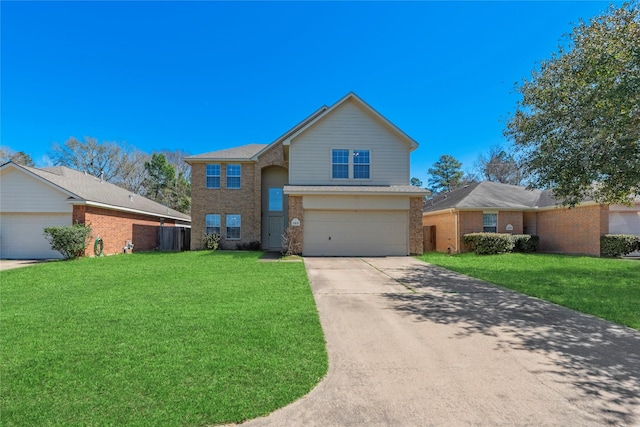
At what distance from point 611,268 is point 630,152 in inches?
232

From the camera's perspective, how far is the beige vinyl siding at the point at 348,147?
55.0 feet

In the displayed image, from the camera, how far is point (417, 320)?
18.4 feet

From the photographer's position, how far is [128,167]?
123 feet

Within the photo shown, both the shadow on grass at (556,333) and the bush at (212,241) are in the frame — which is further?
the bush at (212,241)

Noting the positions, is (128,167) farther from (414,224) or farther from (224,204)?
(414,224)

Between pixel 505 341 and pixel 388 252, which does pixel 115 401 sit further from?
pixel 388 252

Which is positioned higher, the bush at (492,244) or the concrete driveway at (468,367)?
the bush at (492,244)

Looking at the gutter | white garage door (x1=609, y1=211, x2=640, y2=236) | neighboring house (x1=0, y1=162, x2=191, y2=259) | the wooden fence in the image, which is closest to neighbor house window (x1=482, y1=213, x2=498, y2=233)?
white garage door (x1=609, y1=211, x2=640, y2=236)

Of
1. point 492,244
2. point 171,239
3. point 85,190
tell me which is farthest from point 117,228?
point 492,244

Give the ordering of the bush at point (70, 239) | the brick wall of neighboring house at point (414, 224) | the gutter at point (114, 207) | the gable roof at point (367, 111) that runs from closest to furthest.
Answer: the bush at point (70, 239) → the gutter at point (114, 207) → the brick wall of neighboring house at point (414, 224) → the gable roof at point (367, 111)

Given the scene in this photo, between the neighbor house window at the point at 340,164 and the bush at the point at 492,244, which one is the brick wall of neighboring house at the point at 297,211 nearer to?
the neighbor house window at the point at 340,164

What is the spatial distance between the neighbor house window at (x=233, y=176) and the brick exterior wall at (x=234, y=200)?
0.83 ft

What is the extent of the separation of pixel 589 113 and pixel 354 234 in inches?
389

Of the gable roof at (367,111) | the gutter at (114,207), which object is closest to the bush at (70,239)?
the gutter at (114,207)
